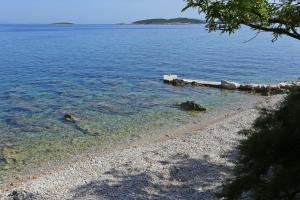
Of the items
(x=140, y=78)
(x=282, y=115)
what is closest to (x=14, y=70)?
(x=140, y=78)

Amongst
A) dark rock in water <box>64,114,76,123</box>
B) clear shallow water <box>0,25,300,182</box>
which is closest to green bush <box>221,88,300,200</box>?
clear shallow water <box>0,25,300,182</box>

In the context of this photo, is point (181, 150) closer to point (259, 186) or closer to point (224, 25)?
point (224, 25)

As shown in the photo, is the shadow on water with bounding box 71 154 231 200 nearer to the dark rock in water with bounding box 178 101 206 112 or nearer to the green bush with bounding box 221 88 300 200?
the green bush with bounding box 221 88 300 200

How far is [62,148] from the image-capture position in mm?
20453

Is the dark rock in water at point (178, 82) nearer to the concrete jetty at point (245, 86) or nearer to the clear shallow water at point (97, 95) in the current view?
the concrete jetty at point (245, 86)

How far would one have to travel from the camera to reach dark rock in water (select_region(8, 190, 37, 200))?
13578 mm

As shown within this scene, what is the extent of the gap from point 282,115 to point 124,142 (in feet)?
46.4

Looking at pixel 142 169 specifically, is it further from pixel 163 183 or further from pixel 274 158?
pixel 274 158

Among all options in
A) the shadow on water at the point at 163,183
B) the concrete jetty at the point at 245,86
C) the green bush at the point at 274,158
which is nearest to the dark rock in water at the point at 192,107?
the concrete jetty at the point at 245,86

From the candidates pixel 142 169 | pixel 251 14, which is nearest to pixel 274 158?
pixel 251 14

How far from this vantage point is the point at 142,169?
15.7 meters

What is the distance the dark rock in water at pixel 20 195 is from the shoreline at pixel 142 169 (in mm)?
167

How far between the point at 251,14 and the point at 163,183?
653cm

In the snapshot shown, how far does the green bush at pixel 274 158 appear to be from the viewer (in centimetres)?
745
